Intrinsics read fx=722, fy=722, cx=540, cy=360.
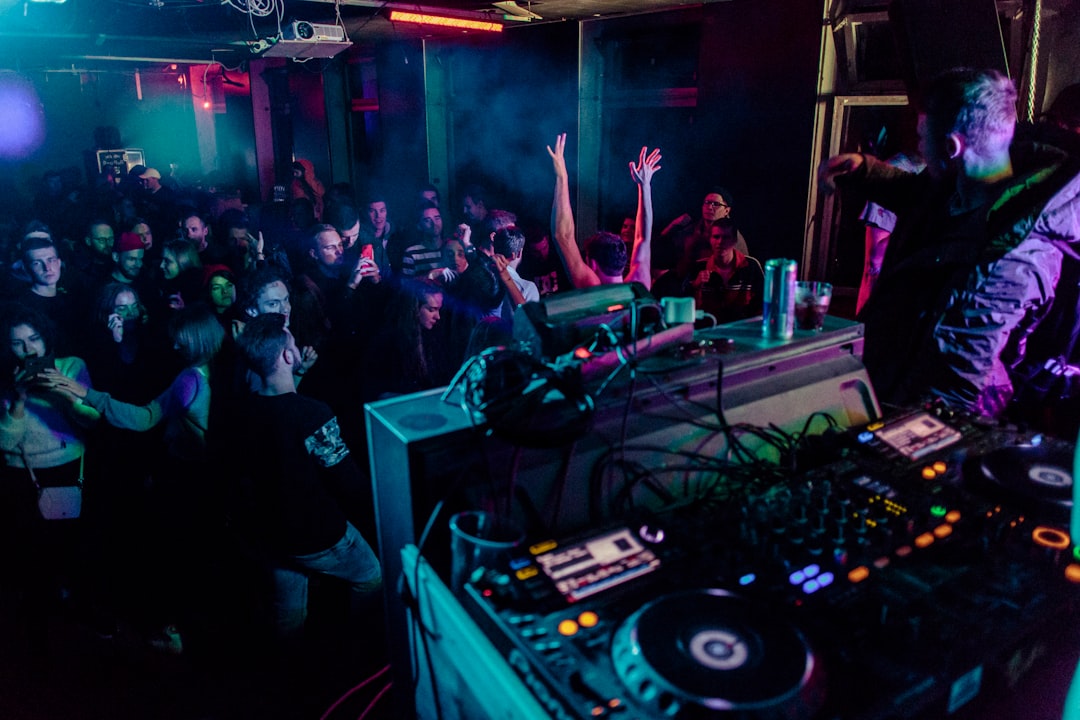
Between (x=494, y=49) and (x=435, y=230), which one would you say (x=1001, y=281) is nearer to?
(x=435, y=230)

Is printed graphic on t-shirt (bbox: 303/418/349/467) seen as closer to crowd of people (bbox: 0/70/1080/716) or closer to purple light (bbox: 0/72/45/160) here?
crowd of people (bbox: 0/70/1080/716)

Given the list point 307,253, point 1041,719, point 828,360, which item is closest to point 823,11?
point 307,253

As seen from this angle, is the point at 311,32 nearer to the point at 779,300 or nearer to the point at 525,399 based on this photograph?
the point at 779,300

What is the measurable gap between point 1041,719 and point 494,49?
25.5 feet

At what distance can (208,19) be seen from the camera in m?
7.32

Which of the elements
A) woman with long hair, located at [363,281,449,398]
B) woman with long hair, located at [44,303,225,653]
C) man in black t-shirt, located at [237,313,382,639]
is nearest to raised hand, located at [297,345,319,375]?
woman with long hair, located at [363,281,449,398]

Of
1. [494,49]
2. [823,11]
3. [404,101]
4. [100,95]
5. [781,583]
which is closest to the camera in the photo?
[781,583]

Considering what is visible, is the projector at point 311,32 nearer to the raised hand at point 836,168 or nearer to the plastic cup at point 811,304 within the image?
the raised hand at point 836,168

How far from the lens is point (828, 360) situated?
1.65 meters

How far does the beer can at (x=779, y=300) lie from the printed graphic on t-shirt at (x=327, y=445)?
1515mm

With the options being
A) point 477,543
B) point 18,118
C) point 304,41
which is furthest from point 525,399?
point 18,118

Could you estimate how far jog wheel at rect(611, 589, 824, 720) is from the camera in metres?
0.79

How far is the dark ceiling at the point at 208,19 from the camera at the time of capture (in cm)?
589

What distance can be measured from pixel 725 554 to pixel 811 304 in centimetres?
77
